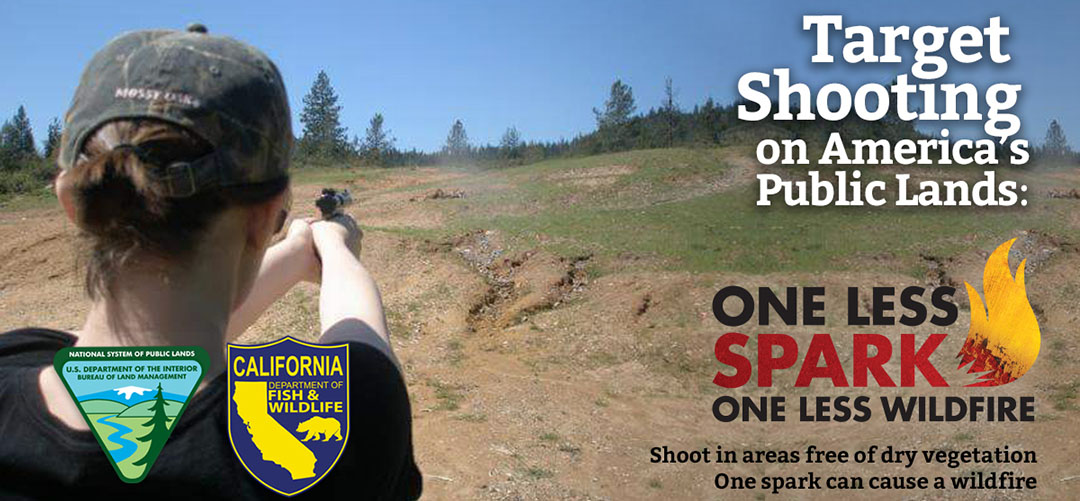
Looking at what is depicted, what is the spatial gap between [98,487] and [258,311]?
570 millimetres

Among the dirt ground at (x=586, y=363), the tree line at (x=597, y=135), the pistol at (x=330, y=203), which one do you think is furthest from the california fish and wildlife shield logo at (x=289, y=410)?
the tree line at (x=597, y=135)

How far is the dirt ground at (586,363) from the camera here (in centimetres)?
801

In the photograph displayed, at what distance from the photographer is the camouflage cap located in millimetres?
944

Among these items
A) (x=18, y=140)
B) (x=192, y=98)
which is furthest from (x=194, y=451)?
(x=18, y=140)

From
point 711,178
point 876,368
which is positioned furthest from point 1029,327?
point 711,178

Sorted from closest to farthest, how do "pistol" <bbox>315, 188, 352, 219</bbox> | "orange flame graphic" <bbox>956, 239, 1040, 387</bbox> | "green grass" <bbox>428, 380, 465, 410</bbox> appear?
"pistol" <bbox>315, 188, 352, 219</bbox> < "green grass" <bbox>428, 380, 465, 410</bbox> < "orange flame graphic" <bbox>956, 239, 1040, 387</bbox>

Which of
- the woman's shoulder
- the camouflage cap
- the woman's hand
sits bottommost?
the woman's shoulder

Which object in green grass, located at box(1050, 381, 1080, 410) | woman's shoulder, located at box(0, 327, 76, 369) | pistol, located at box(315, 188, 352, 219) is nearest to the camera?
woman's shoulder, located at box(0, 327, 76, 369)

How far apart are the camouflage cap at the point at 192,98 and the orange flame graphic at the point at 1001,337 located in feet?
38.9

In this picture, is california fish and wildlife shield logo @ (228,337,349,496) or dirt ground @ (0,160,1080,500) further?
dirt ground @ (0,160,1080,500)

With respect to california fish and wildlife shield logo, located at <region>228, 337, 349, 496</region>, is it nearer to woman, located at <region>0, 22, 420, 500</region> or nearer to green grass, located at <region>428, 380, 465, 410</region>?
woman, located at <region>0, 22, 420, 500</region>

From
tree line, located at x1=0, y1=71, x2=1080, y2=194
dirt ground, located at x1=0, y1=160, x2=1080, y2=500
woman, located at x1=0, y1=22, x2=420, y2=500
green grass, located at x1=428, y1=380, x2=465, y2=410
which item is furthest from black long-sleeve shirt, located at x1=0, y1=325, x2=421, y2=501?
tree line, located at x1=0, y1=71, x2=1080, y2=194

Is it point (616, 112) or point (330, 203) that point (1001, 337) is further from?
point (616, 112)

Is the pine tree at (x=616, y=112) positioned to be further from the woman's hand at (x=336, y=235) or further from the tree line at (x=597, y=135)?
the woman's hand at (x=336, y=235)
